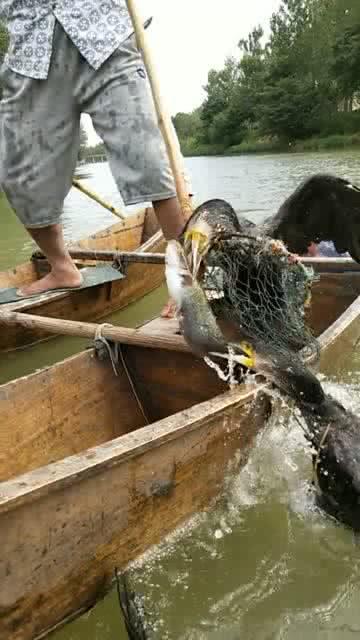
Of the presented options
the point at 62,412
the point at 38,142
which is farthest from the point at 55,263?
the point at 62,412

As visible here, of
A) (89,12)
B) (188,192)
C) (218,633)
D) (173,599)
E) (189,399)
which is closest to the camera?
(218,633)

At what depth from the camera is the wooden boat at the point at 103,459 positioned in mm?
1593

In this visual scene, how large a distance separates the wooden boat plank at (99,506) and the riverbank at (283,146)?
27615 millimetres

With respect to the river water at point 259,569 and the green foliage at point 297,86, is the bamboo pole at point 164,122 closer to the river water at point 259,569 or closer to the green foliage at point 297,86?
the river water at point 259,569

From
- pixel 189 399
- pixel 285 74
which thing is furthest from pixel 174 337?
pixel 285 74

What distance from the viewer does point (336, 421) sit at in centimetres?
215

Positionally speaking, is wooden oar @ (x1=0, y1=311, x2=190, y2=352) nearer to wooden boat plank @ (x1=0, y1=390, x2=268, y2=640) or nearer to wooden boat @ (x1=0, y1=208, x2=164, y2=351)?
wooden boat plank @ (x1=0, y1=390, x2=268, y2=640)

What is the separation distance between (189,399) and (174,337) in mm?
386

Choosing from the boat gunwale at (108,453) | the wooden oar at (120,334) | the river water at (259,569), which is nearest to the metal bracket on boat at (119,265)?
the wooden oar at (120,334)

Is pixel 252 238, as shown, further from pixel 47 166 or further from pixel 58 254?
pixel 58 254

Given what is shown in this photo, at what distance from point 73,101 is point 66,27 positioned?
35 centimetres

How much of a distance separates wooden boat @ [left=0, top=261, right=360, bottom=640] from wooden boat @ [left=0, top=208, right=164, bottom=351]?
126 cm

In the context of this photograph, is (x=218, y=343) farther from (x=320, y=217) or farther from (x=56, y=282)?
(x=56, y=282)

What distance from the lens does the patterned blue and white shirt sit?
2.96 m
